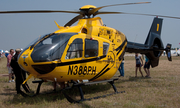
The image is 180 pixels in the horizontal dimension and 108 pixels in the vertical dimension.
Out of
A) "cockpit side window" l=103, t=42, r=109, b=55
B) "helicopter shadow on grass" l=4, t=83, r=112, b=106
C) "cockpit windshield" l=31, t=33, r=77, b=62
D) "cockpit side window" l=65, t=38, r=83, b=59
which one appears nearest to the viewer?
"cockpit windshield" l=31, t=33, r=77, b=62

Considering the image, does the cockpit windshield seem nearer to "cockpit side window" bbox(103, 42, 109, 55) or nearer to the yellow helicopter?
the yellow helicopter

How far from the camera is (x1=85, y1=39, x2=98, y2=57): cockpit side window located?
20.2 feet

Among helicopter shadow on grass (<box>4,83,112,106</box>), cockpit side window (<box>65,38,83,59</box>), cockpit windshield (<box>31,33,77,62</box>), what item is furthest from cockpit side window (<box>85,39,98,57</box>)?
helicopter shadow on grass (<box>4,83,112,106</box>)

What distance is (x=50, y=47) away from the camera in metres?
5.38

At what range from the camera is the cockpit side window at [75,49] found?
5.68 m

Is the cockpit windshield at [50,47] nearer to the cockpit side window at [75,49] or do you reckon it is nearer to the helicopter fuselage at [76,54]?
the helicopter fuselage at [76,54]

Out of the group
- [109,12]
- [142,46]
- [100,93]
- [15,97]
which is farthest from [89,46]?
[142,46]

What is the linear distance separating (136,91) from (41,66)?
13.8ft

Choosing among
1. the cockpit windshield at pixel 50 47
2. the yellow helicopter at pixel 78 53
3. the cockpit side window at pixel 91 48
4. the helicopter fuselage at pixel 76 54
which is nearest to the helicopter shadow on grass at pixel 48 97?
the yellow helicopter at pixel 78 53

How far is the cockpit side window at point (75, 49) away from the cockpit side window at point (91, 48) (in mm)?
264

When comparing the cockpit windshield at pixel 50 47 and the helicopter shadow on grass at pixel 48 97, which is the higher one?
the cockpit windshield at pixel 50 47

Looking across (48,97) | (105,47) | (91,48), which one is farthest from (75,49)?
(48,97)

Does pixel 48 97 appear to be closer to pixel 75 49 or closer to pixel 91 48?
pixel 75 49

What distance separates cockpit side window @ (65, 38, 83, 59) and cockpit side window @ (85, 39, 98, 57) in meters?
0.26
